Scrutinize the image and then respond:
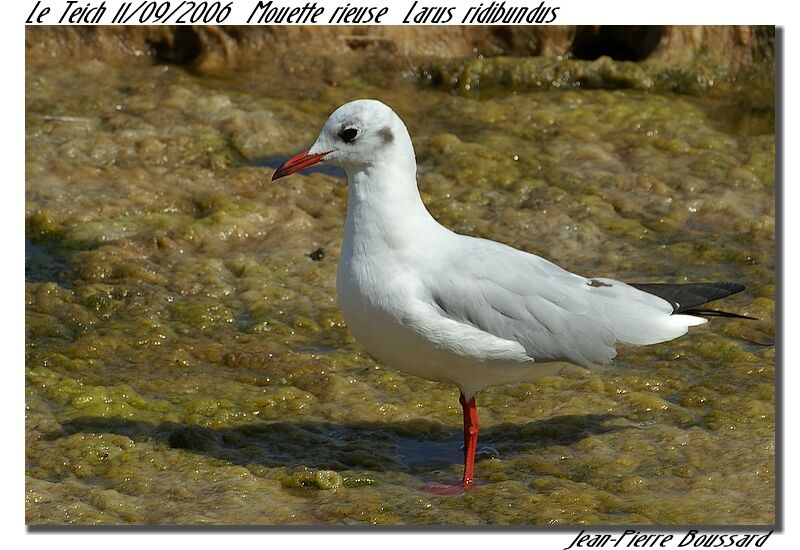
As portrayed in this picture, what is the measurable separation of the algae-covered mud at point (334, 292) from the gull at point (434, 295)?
1.59ft

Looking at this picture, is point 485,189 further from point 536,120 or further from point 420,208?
point 420,208

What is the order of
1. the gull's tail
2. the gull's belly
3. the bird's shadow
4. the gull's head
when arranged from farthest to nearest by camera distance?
1. the gull's tail
2. the bird's shadow
3. the gull's head
4. the gull's belly

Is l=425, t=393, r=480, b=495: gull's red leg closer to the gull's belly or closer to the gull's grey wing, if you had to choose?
the gull's belly

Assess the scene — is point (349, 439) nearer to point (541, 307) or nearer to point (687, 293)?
point (541, 307)

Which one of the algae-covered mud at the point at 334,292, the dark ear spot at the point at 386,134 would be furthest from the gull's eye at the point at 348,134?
the algae-covered mud at the point at 334,292

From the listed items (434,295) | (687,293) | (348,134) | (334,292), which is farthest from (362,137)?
(334,292)

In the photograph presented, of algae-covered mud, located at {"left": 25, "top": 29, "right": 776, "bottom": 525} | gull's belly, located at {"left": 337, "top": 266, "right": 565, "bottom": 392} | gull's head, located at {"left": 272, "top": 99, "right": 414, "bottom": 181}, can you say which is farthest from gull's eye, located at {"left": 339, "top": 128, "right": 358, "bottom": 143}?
algae-covered mud, located at {"left": 25, "top": 29, "right": 776, "bottom": 525}

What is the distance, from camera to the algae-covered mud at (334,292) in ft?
15.6

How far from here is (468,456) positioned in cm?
483

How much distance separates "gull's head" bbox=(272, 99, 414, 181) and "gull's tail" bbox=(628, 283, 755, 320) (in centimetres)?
134

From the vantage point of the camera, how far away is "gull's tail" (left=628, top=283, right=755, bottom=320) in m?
5.18

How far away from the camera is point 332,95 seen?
28.4 ft

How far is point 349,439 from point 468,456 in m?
0.63

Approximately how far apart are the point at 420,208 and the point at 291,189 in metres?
2.64
